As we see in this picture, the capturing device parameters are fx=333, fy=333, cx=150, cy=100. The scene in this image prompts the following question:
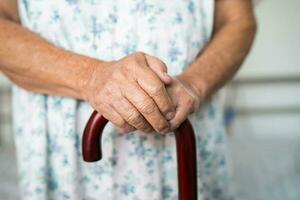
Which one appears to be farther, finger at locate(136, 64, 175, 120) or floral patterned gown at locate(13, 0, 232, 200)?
floral patterned gown at locate(13, 0, 232, 200)

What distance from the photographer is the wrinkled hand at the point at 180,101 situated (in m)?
0.43

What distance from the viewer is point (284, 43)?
1.66m

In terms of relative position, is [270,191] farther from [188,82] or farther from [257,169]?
[188,82]

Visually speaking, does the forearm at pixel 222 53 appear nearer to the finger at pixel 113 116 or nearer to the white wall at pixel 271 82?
the finger at pixel 113 116

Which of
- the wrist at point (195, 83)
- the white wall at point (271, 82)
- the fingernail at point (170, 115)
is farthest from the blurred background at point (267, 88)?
the fingernail at point (170, 115)

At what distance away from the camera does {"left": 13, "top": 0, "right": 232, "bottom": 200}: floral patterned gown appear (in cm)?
55

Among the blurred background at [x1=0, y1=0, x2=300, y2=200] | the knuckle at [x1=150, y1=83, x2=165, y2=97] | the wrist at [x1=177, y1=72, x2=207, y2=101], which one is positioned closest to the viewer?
the knuckle at [x1=150, y1=83, x2=165, y2=97]

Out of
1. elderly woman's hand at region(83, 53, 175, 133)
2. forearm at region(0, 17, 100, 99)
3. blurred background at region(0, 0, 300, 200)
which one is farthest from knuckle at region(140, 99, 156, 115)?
blurred background at region(0, 0, 300, 200)

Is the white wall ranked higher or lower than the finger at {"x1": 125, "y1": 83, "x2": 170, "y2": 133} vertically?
lower

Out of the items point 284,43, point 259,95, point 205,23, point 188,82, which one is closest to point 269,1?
point 284,43

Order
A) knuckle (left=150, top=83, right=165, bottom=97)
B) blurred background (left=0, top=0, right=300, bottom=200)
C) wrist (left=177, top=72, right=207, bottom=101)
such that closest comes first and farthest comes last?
knuckle (left=150, top=83, right=165, bottom=97) → wrist (left=177, top=72, right=207, bottom=101) → blurred background (left=0, top=0, right=300, bottom=200)

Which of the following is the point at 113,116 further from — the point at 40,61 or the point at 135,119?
the point at 40,61

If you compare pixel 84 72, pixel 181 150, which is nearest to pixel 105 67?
pixel 84 72

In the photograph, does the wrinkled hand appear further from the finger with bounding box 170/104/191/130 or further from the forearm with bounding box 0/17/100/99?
the forearm with bounding box 0/17/100/99
